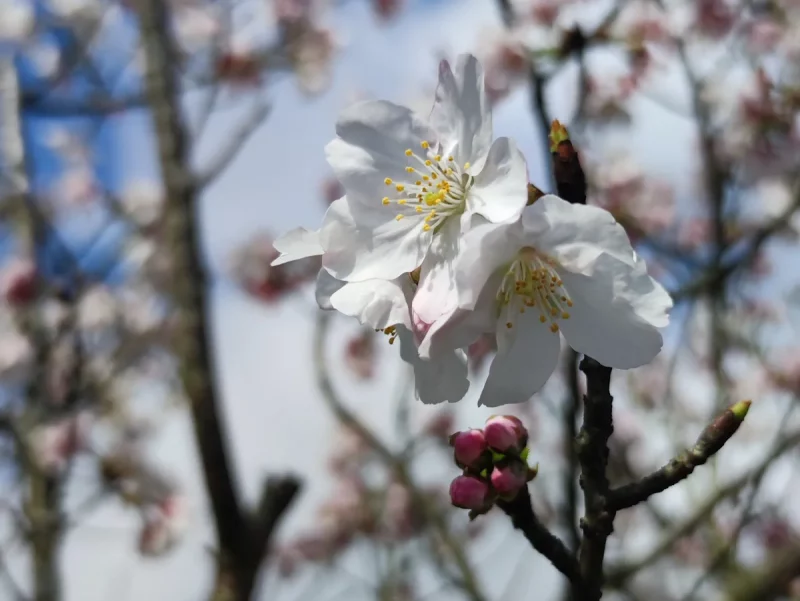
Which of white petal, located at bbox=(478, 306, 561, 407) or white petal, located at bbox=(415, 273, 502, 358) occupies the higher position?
white petal, located at bbox=(415, 273, 502, 358)

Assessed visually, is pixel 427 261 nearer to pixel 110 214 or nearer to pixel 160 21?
pixel 160 21

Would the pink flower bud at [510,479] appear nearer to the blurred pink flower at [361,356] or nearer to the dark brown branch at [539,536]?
the dark brown branch at [539,536]

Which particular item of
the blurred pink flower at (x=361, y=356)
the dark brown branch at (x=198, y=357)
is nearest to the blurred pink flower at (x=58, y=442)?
the dark brown branch at (x=198, y=357)

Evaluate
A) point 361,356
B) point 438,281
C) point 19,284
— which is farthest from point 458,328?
point 361,356

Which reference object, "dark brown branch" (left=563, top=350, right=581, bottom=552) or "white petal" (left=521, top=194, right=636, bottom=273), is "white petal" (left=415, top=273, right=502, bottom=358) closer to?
"white petal" (left=521, top=194, right=636, bottom=273)

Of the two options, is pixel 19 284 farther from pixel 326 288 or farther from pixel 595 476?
pixel 595 476

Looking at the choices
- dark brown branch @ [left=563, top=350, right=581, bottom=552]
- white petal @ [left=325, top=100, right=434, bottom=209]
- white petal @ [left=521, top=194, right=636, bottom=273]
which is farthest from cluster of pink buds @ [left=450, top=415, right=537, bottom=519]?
dark brown branch @ [left=563, top=350, right=581, bottom=552]

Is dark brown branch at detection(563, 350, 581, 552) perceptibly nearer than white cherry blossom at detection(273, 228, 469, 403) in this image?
No
